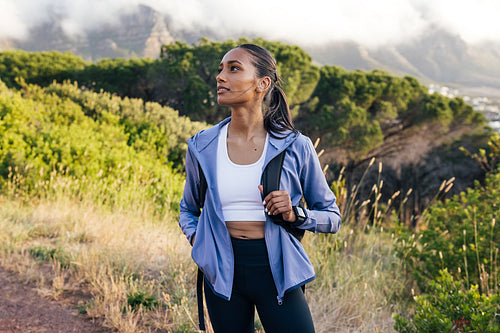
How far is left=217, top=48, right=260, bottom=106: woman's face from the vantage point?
5.17ft

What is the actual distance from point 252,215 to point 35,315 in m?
2.54

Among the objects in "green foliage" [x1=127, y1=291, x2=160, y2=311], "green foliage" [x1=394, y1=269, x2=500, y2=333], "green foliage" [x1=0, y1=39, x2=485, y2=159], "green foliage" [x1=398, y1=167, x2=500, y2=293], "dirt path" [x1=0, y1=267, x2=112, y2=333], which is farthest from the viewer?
"green foliage" [x1=0, y1=39, x2=485, y2=159]

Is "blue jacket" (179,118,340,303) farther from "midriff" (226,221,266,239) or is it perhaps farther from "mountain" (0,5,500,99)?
"mountain" (0,5,500,99)

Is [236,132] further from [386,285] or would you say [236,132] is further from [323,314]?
[386,285]

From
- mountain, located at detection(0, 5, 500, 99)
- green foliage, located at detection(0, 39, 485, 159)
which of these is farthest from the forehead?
mountain, located at detection(0, 5, 500, 99)

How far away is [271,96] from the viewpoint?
5.74 ft

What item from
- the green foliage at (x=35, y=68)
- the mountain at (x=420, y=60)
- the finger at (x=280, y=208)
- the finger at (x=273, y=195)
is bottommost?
the finger at (x=280, y=208)

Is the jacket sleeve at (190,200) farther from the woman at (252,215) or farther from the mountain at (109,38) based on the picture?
the mountain at (109,38)

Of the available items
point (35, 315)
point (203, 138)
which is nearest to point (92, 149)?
point (35, 315)

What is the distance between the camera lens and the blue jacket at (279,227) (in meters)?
1.51

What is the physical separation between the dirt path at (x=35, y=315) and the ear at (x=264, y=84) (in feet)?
7.80

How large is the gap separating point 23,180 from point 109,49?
139 metres

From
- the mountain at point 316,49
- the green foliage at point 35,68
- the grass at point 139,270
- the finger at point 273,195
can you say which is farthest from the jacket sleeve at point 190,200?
the mountain at point 316,49

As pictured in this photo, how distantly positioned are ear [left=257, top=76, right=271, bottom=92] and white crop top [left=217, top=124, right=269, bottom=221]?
0.26m
